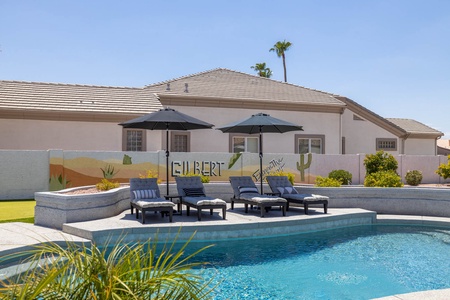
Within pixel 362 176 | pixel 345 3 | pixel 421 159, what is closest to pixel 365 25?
pixel 345 3

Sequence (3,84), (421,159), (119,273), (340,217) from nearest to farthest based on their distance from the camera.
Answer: (119,273) → (340,217) → (3,84) → (421,159)

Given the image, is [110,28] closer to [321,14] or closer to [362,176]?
[321,14]

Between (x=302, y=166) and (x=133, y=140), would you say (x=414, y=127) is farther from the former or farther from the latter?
(x=133, y=140)

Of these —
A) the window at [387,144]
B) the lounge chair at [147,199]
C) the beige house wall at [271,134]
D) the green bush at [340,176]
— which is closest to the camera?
the lounge chair at [147,199]

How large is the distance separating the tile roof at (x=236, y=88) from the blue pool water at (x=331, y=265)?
14.2 metres

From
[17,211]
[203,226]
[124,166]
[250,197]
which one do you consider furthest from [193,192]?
[124,166]

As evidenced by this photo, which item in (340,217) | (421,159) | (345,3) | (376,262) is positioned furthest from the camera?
(421,159)

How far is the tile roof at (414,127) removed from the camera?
35.3m

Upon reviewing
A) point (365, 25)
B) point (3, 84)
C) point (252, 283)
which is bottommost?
point (252, 283)

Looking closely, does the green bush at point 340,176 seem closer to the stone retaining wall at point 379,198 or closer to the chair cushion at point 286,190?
the stone retaining wall at point 379,198

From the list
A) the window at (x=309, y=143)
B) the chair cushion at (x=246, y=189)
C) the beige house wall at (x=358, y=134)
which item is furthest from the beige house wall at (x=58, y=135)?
the beige house wall at (x=358, y=134)

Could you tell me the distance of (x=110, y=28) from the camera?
17156 mm

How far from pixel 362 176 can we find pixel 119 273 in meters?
20.9

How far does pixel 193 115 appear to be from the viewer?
75.0 feet
